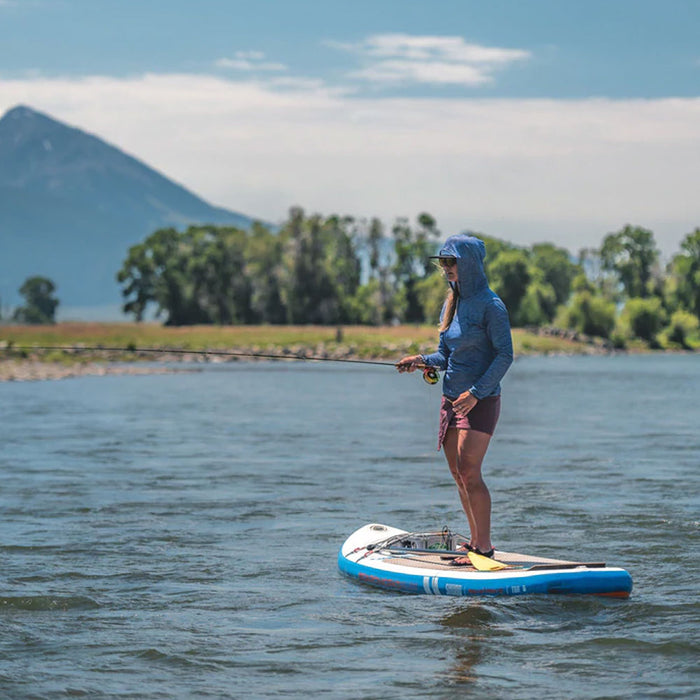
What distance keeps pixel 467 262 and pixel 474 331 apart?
552 mm

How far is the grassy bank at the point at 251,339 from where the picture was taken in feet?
305

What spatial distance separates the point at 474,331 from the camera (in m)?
9.98

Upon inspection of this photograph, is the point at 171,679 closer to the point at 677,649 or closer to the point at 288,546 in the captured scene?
the point at 677,649

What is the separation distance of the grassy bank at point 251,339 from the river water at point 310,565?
61.4 m

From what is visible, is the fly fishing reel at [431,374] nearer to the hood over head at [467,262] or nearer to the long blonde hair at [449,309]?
the long blonde hair at [449,309]

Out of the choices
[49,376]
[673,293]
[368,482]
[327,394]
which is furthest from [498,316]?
[673,293]

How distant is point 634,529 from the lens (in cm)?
1377

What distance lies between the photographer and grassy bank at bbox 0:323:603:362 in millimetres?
93000

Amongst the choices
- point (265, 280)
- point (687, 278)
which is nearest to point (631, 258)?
point (687, 278)

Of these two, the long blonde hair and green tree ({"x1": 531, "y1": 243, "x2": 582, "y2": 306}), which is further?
green tree ({"x1": 531, "y1": 243, "x2": 582, "y2": 306})

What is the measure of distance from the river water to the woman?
3.81 feet

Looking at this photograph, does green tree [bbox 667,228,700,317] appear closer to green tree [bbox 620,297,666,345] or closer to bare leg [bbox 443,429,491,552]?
green tree [bbox 620,297,666,345]

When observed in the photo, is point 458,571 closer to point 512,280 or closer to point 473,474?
point 473,474

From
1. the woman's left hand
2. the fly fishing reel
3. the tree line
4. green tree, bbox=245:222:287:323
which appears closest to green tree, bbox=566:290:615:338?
the tree line
